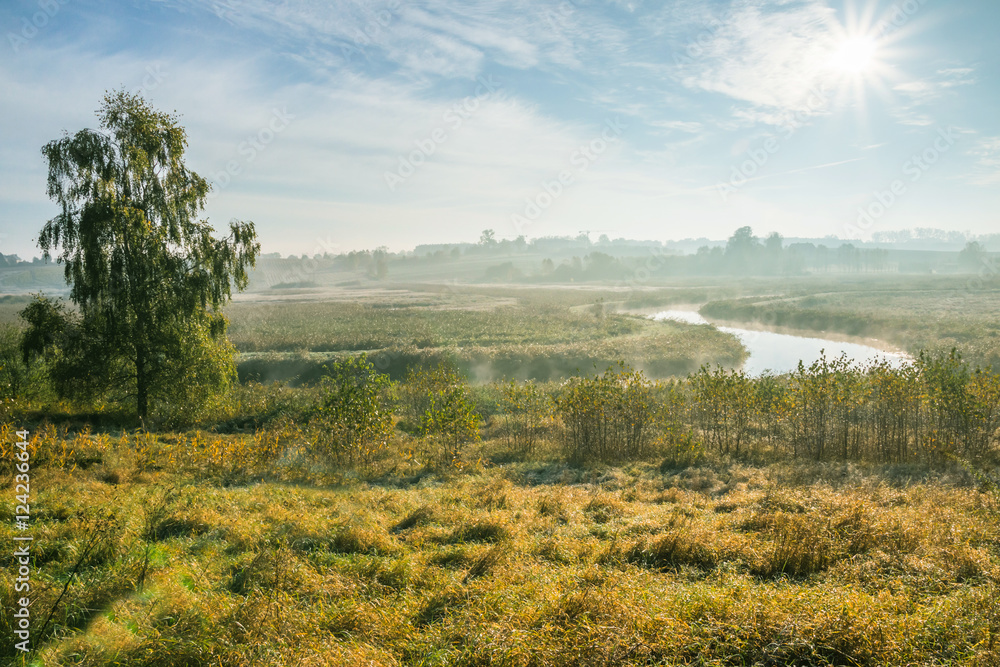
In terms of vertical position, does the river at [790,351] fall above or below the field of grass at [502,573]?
below

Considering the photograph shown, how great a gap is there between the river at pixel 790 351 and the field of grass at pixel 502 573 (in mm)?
31743

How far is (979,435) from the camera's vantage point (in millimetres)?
15836

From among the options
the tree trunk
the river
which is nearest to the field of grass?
the tree trunk

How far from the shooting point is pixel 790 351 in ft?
162

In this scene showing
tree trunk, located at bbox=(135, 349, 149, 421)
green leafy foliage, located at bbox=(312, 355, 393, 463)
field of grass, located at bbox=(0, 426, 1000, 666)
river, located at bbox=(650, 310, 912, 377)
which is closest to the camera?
field of grass, located at bbox=(0, 426, 1000, 666)

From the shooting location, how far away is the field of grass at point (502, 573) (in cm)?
499

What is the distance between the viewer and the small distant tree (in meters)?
17.0

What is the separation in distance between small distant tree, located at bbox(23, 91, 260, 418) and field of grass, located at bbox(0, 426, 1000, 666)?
698 cm

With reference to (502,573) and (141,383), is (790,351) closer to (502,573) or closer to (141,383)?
(502,573)

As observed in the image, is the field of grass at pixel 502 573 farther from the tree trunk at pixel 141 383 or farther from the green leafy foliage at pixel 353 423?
the tree trunk at pixel 141 383

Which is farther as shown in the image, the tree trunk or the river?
the river

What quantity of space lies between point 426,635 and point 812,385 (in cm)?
1595

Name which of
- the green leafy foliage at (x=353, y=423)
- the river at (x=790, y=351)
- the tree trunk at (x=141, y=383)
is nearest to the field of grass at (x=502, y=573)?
the green leafy foliage at (x=353, y=423)

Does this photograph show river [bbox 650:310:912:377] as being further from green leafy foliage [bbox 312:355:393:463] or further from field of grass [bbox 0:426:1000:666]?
field of grass [bbox 0:426:1000:666]
